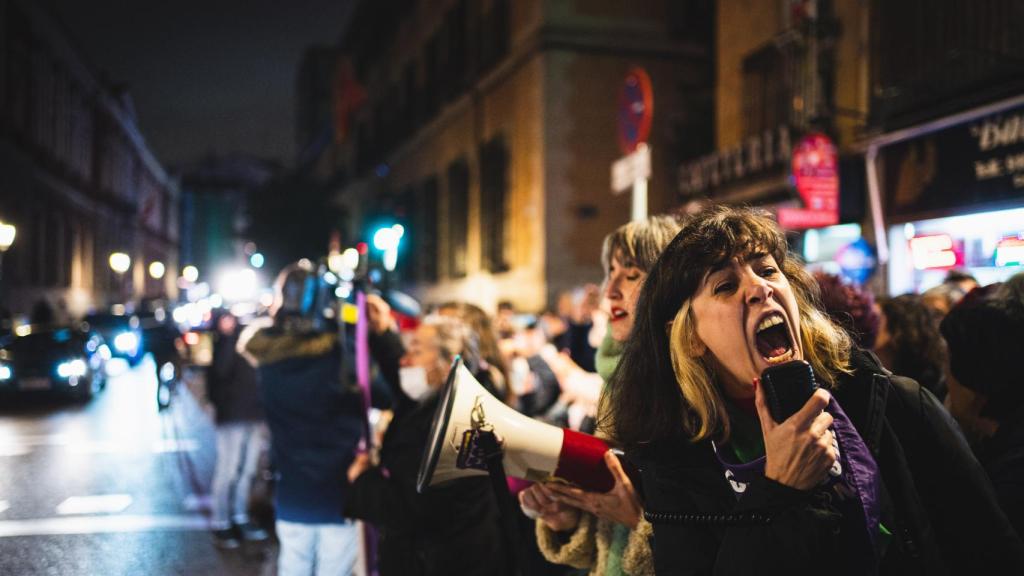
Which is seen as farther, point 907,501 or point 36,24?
point 36,24

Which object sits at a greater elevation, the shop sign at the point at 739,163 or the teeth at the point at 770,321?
the shop sign at the point at 739,163

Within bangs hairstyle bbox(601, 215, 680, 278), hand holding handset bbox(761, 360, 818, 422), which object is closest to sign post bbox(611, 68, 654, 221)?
bangs hairstyle bbox(601, 215, 680, 278)

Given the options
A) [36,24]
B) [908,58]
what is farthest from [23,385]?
[36,24]

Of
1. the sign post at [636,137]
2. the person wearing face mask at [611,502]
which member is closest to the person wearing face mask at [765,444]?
the person wearing face mask at [611,502]

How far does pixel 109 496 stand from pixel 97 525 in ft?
4.78

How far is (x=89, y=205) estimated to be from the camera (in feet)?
158

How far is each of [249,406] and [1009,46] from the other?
851cm

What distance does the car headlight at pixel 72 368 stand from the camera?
1617 centimetres

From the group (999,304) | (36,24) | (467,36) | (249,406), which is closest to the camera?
(999,304)

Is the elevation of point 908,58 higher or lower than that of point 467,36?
lower

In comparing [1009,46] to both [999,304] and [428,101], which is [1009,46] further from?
[428,101]

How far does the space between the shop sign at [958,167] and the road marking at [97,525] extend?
8.83 m

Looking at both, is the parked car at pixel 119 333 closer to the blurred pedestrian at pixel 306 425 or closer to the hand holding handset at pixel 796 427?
the blurred pedestrian at pixel 306 425

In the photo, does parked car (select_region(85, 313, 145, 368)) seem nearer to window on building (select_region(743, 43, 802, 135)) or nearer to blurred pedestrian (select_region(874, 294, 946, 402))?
window on building (select_region(743, 43, 802, 135))
